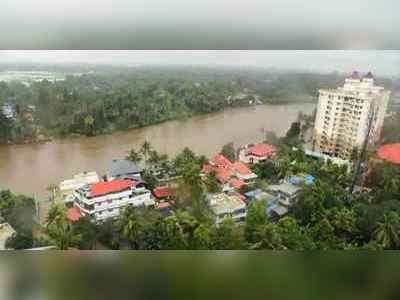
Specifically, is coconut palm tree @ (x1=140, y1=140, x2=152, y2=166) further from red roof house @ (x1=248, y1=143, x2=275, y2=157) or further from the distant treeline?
red roof house @ (x1=248, y1=143, x2=275, y2=157)

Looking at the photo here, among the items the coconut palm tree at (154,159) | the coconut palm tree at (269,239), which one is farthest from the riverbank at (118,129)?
the coconut palm tree at (269,239)

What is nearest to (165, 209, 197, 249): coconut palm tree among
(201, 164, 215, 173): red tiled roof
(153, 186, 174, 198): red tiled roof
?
(153, 186, 174, 198): red tiled roof

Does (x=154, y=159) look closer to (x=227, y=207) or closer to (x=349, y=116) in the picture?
(x=227, y=207)

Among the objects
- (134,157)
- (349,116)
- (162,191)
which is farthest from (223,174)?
(349,116)

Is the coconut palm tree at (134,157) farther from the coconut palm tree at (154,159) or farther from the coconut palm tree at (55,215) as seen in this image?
the coconut palm tree at (55,215)

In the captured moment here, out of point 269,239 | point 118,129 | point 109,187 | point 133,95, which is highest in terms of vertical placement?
point 133,95
